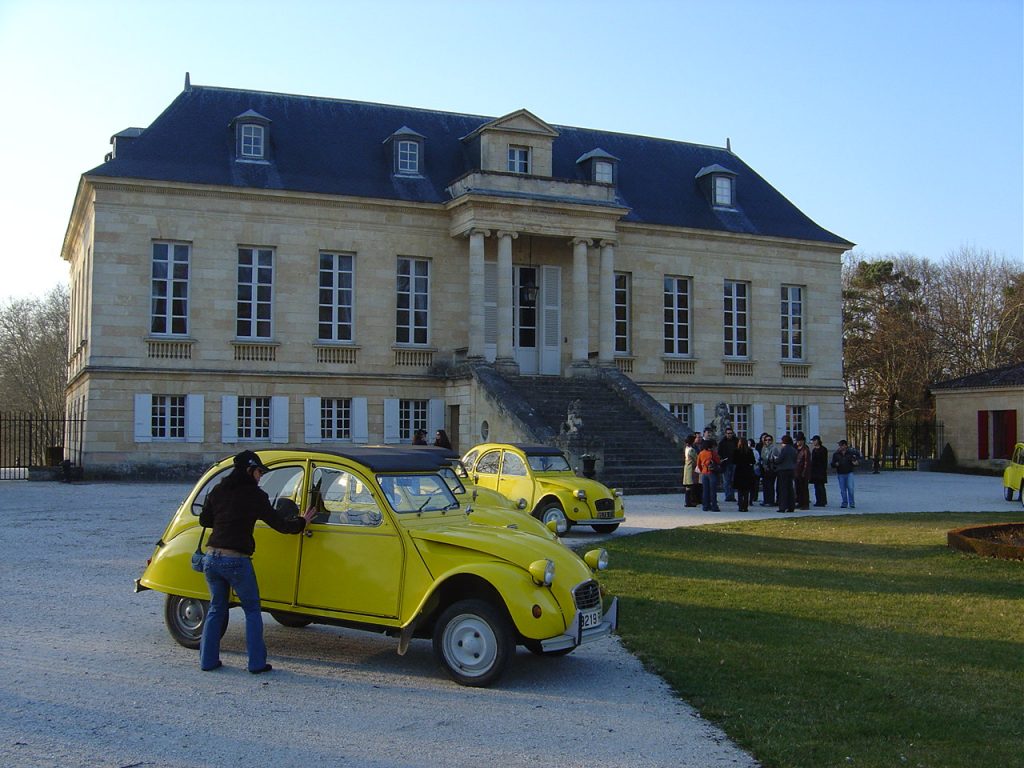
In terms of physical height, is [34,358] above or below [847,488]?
above

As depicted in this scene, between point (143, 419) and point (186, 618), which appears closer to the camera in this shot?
point (186, 618)

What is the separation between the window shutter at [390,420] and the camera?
1261 inches

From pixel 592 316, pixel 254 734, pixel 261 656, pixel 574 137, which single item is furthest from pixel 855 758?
pixel 574 137

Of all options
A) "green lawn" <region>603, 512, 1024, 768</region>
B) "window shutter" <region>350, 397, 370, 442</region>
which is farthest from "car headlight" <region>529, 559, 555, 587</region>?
"window shutter" <region>350, 397, 370, 442</region>

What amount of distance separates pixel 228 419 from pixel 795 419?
66.0 feet

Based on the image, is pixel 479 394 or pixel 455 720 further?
pixel 479 394

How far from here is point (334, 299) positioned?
32031 millimetres

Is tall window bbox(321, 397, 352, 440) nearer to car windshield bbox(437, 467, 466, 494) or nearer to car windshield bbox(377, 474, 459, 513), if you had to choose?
car windshield bbox(437, 467, 466, 494)

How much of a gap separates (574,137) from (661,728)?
33850mm

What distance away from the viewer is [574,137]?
38.5 meters

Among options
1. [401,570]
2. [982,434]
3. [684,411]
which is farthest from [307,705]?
[982,434]

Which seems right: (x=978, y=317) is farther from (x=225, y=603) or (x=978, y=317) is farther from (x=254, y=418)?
(x=225, y=603)

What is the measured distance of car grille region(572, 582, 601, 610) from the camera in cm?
773

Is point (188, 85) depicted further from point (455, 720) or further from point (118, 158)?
point (455, 720)
